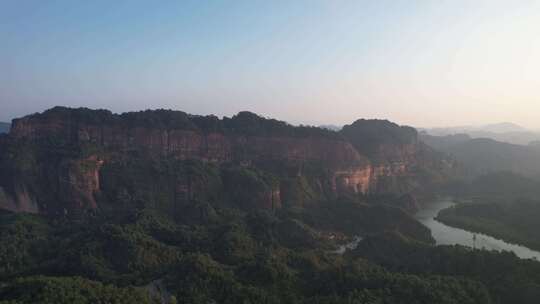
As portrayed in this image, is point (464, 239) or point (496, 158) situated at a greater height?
point (496, 158)

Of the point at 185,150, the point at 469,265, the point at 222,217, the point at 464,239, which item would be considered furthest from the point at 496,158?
the point at 469,265

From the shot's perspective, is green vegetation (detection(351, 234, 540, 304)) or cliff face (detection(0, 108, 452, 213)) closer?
green vegetation (detection(351, 234, 540, 304))

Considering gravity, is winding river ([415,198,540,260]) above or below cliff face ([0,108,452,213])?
below

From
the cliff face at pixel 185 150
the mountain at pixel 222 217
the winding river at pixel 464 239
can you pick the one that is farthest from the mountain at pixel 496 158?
the winding river at pixel 464 239

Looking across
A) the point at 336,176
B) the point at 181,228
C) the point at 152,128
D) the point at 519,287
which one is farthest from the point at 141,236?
the point at 336,176

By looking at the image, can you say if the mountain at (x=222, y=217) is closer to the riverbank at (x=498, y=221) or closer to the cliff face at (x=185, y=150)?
the cliff face at (x=185, y=150)

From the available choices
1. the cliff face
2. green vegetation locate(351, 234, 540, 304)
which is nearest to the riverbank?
the cliff face

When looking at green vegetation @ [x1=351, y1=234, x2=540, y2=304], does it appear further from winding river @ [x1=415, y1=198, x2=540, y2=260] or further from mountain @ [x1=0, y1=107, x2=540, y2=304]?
winding river @ [x1=415, y1=198, x2=540, y2=260]

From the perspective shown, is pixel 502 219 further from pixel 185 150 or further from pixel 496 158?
pixel 496 158
